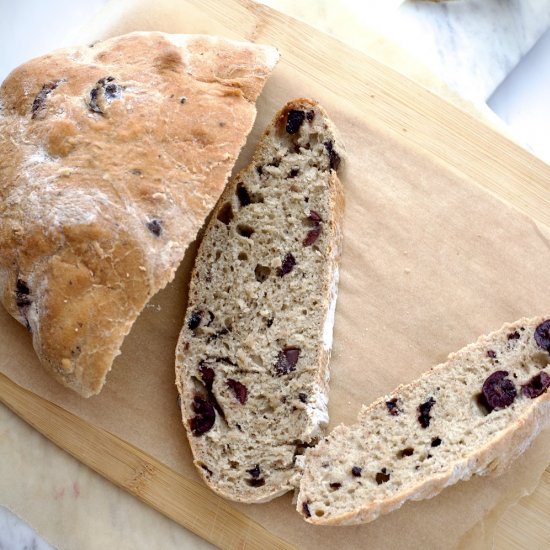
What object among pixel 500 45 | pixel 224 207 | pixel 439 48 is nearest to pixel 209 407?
pixel 224 207

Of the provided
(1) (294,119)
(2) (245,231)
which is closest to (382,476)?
(2) (245,231)

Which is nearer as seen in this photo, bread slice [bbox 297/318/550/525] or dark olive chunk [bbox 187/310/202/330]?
bread slice [bbox 297/318/550/525]

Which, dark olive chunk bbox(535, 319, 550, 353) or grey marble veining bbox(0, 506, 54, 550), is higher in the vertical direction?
dark olive chunk bbox(535, 319, 550, 353)

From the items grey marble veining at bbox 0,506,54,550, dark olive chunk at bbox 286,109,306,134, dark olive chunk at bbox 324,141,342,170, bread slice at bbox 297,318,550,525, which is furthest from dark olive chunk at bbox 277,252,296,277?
grey marble veining at bbox 0,506,54,550

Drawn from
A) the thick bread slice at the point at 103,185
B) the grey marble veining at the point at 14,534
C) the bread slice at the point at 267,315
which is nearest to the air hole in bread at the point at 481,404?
the bread slice at the point at 267,315

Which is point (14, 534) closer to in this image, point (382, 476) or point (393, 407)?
point (382, 476)

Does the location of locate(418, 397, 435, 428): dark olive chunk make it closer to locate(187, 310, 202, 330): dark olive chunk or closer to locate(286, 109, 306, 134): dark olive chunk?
locate(187, 310, 202, 330): dark olive chunk
